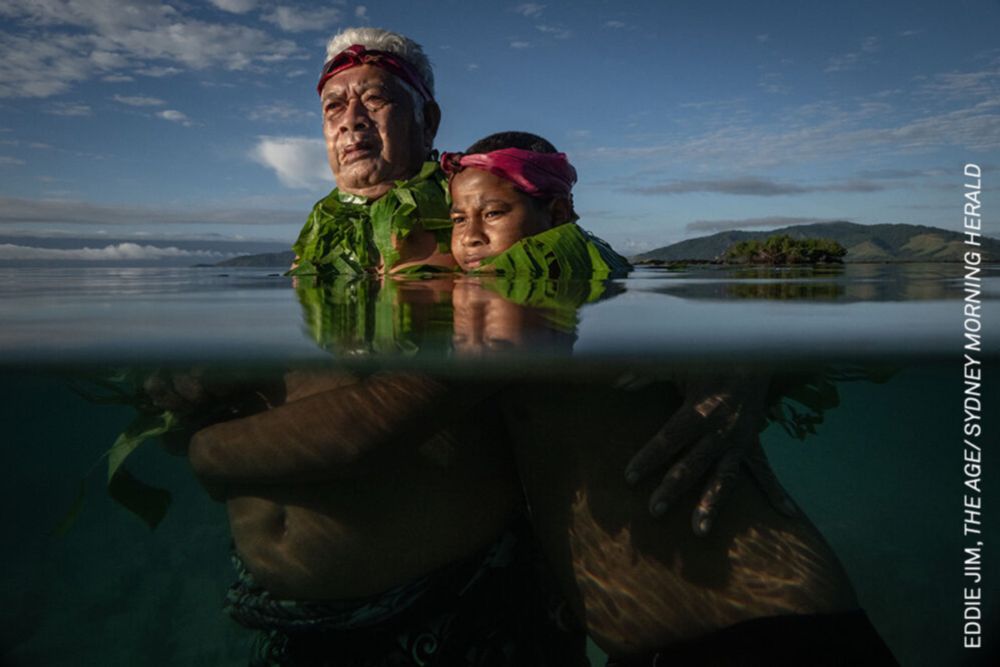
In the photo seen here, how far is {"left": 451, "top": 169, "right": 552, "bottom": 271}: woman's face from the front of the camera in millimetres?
4195

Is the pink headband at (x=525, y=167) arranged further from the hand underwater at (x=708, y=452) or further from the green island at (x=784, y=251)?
the green island at (x=784, y=251)

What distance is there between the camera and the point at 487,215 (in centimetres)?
426

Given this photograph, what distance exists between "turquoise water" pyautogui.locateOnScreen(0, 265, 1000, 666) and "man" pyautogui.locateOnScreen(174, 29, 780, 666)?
0.31m

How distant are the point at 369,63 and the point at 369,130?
0.52 m

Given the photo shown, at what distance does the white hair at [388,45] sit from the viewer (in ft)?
15.9

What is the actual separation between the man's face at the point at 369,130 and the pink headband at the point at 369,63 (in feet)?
0.15

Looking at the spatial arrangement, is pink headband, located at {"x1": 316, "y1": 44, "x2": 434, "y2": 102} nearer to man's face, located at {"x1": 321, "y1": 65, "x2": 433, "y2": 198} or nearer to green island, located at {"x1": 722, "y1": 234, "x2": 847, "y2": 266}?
man's face, located at {"x1": 321, "y1": 65, "x2": 433, "y2": 198}

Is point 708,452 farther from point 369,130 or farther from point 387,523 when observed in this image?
point 369,130

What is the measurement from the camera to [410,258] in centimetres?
483

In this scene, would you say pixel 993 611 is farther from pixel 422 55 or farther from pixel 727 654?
pixel 422 55

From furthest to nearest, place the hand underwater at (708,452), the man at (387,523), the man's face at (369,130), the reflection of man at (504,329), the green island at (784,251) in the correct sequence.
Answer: the green island at (784,251) < the man's face at (369,130) < the reflection of man at (504,329) < the man at (387,523) < the hand underwater at (708,452)

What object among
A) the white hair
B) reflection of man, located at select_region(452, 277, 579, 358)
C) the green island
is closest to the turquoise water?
reflection of man, located at select_region(452, 277, 579, 358)

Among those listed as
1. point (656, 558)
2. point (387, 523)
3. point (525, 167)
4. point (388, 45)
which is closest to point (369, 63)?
point (388, 45)

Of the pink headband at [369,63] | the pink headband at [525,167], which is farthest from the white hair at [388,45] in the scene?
the pink headband at [525,167]
